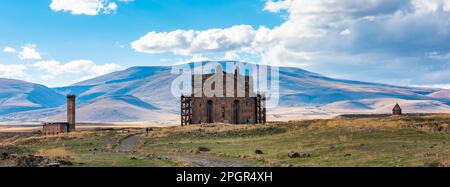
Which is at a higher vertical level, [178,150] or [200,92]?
[200,92]

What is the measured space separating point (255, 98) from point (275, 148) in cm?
4598

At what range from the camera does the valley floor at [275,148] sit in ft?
95.8

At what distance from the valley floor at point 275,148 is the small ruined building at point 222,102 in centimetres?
1926

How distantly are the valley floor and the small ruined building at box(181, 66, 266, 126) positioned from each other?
19265mm

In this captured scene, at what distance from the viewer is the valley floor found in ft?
95.8

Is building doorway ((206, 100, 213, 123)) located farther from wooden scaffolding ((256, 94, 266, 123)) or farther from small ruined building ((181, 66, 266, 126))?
wooden scaffolding ((256, 94, 266, 123))

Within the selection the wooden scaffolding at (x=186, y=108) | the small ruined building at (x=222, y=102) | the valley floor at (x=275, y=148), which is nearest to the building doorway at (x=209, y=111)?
the small ruined building at (x=222, y=102)

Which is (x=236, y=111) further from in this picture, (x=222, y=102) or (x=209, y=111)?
(x=209, y=111)

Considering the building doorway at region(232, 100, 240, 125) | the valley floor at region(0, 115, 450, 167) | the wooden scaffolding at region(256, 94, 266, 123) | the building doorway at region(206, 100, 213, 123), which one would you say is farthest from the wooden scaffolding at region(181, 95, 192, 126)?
the valley floor at region(0, 115, 450, 167)

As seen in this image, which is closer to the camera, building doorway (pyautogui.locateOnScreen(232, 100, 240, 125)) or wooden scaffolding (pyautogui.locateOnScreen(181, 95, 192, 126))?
Result: wooden scaffolding (pyautogui.locateOnScreen(181, 95, 192, 126))

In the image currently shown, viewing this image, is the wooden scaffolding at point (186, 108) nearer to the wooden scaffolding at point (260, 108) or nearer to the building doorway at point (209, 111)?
the building doorway at point (209, 111)

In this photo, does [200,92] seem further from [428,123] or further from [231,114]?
[428,123]
